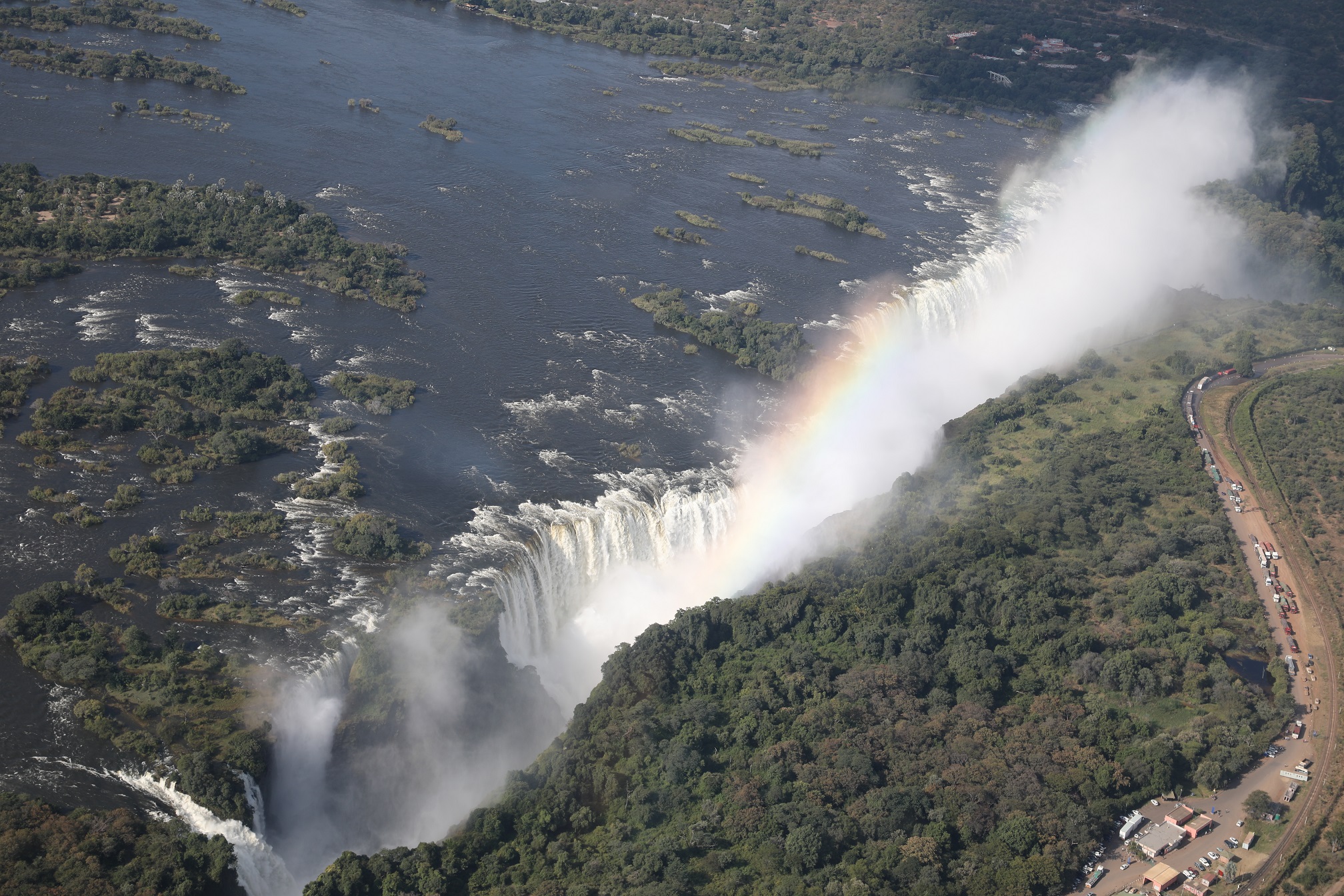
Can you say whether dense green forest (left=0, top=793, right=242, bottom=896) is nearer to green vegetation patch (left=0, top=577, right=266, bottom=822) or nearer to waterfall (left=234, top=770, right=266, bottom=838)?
green vegetation patch (left=0, top=577, right=266, bottom=822)

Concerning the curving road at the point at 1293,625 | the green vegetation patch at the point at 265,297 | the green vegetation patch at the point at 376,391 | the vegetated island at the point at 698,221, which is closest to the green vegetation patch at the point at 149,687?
the green vegetation patch at the point at 376,391

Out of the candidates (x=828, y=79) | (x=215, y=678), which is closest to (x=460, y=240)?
(x=215, y=678)

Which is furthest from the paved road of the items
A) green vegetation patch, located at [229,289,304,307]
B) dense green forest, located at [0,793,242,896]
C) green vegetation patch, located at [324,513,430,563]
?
green vegetation patch, located at [229,289,304,307]

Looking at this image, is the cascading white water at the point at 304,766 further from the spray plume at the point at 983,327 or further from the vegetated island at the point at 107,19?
the vegetated island at the point at 107,19

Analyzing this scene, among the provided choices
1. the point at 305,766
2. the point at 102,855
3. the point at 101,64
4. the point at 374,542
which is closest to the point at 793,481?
the point at 374,542

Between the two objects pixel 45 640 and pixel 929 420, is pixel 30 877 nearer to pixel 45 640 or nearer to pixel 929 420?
pixel 45 640

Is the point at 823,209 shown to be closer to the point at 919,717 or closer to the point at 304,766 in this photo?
the point at 919,717
